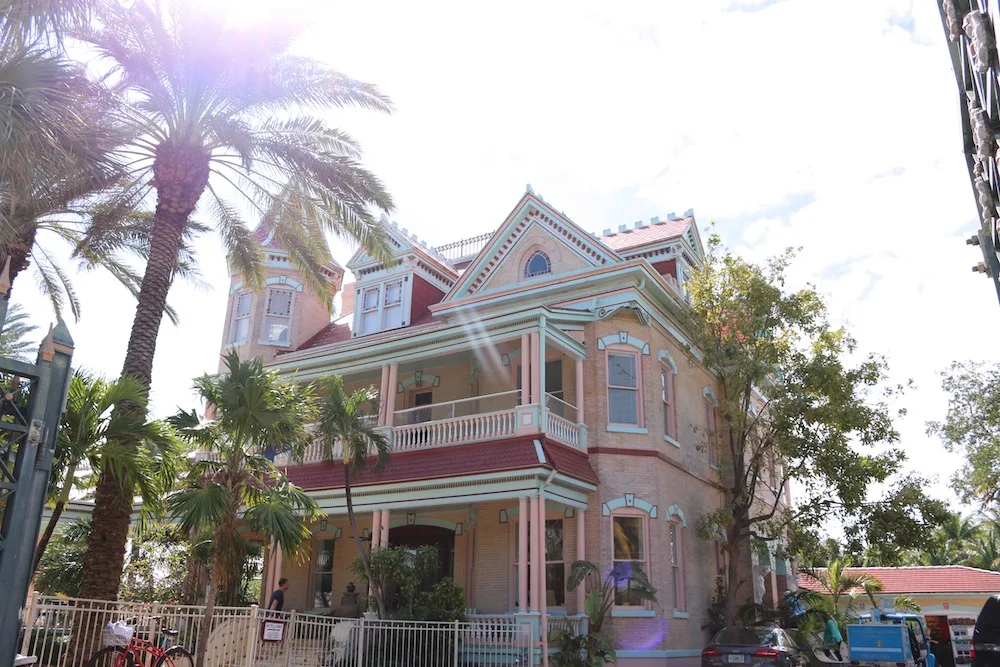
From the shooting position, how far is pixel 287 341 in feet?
93.7

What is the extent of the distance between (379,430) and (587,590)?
255 inches

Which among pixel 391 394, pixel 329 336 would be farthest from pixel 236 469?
pixel 329 336

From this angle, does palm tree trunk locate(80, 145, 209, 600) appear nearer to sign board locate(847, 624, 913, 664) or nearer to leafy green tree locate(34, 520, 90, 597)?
leafy green tree locate(34, 520, 90, 597)

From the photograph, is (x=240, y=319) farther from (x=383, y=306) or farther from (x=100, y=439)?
(x=100, y=439)

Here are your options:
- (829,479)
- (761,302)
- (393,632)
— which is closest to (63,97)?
(393,632)

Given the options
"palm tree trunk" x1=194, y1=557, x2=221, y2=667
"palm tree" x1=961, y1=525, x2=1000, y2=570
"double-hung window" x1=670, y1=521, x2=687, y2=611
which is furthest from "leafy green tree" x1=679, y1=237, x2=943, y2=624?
"palm tree" x1=961, y1=525, x2=1000, y2=570

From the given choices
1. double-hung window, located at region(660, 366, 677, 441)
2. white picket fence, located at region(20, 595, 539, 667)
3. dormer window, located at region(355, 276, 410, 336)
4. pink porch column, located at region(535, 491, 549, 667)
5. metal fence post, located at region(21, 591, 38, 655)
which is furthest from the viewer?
dormer window, located at region(355, 276, 410, 336)

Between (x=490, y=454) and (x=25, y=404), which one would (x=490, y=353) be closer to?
(x=490, y=454)

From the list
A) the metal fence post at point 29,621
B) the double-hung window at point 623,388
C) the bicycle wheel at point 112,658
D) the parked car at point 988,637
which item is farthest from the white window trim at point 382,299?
the parked car at point 988,637

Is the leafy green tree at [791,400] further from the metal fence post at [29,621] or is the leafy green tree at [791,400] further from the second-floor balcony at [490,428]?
the metal fence post at [29,621]

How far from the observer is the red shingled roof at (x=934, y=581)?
34.2 m

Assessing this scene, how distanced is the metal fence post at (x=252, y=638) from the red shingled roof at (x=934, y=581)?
90.2 ft

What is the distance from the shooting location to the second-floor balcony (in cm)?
1806

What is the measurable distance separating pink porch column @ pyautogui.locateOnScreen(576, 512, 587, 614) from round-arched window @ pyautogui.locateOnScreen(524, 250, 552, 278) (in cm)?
809
